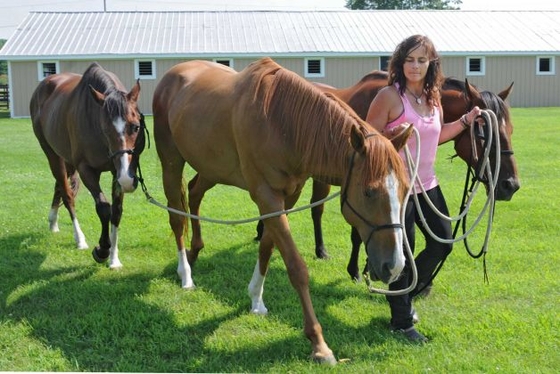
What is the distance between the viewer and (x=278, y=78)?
3.87 meters

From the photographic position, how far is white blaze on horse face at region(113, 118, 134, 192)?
15.6 ft

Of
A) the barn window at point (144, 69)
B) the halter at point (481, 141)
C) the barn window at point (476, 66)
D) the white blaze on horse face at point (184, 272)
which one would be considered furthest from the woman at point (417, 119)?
the barn window at point (476, 66)

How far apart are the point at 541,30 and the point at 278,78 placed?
102ft

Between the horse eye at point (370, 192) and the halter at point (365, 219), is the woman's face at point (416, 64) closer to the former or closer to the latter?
the halter at point (365, 219)

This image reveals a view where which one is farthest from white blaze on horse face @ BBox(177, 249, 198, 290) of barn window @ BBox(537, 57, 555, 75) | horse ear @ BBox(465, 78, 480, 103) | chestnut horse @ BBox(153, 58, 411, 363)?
barn window @ BBox(537, 57, 555, 75)

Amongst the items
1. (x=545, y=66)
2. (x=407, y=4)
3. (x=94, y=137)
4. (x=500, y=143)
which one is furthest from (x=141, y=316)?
(x=407, y=4)

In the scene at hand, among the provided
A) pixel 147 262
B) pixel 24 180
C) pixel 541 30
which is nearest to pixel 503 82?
pixel 541 30

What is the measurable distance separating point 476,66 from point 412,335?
27.4m

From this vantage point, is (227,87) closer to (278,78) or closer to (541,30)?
(278,78)

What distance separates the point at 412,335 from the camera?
3852 millimetres

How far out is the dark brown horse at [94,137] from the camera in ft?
15.8

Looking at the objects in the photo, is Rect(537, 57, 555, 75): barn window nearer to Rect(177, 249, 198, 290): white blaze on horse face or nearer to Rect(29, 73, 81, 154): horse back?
Rect(29, 73, 81, 154): horse back

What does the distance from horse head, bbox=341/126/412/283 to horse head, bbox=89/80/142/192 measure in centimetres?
229

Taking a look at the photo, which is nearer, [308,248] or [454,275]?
[454,275]
